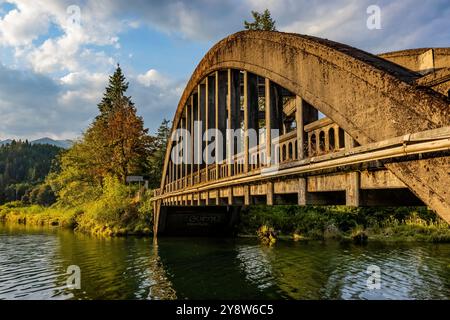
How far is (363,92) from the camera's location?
539cm

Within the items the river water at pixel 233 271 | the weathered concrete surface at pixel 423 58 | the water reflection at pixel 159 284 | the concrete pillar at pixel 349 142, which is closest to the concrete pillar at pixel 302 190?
the concrete pillar at pixel 349 142

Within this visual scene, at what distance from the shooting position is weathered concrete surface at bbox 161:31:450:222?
436 centimetres

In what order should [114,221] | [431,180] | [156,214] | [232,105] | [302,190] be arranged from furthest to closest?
1. [114,221]
2. [156,214]
3. [232,105]
4. [302,190]
5. [431,180]

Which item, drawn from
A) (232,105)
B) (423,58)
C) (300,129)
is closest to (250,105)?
(232,105)

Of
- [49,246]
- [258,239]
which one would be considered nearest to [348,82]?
[258,239]

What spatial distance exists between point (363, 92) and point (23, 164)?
192 meters

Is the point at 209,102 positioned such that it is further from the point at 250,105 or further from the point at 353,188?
the point at 353,188

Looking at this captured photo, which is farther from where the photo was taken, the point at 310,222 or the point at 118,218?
the point at 118,218

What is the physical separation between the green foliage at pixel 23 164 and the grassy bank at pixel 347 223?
352 ft

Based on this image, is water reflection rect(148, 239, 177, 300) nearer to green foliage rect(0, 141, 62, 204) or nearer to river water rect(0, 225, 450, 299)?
river water rect(0, 225, 450, 299)

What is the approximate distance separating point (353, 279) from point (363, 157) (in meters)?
9.08

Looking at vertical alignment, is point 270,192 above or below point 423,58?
below

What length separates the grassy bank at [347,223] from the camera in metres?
24.0
